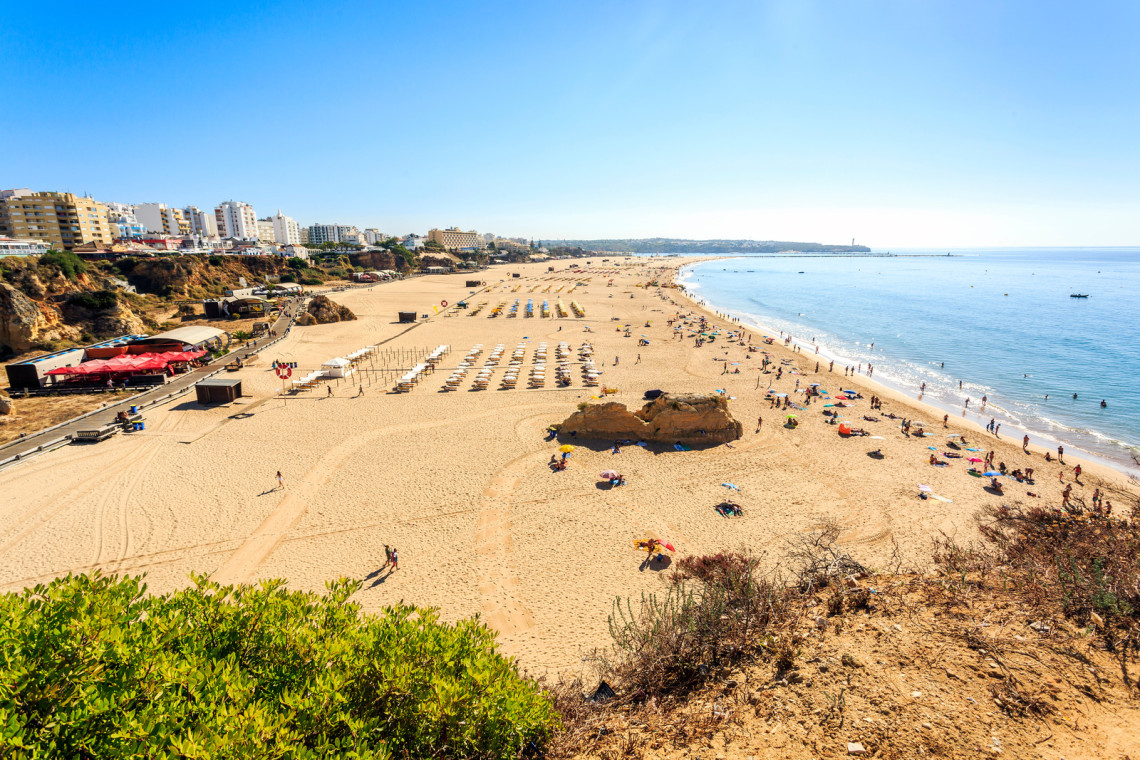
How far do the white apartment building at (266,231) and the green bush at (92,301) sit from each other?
496ft

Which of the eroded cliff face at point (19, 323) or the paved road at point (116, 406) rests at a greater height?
the eroded cliff face at point (19, 323)

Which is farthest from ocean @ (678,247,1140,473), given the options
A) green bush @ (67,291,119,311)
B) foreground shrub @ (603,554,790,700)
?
green bush @ (67,291,119,311)

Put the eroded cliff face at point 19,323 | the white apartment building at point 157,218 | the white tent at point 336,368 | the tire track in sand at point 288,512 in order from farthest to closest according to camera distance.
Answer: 1. the white apartment building at point 157,218
2. the eroded cliff face at point 19,323
3. the white tent at point 336,368
4. the tire track in sand at point 288,512

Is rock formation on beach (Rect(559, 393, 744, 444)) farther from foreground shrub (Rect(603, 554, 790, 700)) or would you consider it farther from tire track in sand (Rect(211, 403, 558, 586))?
foreground shrub (Rect(603, 554, 790, 700))

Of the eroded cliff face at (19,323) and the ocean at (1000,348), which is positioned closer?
the ocean at (1000,348)

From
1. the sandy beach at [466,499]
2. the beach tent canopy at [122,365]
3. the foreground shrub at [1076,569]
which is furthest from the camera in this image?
the beach tent canopy at [122,365]

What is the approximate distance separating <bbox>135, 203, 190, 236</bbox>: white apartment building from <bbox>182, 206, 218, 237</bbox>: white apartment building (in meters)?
10.4

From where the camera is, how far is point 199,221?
150250 millimetres

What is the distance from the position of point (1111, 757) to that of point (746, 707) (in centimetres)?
382

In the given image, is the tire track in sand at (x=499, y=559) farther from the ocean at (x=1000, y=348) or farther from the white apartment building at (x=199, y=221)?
the white apartment building at (x=199, y=221)

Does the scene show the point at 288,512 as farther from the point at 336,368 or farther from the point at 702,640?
the point at 336,368

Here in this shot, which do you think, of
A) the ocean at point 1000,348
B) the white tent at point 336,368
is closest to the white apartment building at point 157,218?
the white tent at point 336,368

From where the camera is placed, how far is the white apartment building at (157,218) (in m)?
132

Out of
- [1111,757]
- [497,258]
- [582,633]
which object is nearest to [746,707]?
[1111,757]
